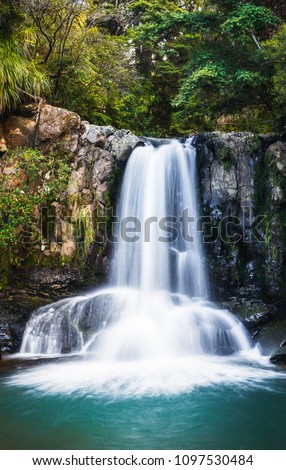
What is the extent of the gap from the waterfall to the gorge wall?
391 mm

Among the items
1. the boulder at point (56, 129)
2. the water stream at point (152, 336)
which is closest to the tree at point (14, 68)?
the boulder at point (56, 129)

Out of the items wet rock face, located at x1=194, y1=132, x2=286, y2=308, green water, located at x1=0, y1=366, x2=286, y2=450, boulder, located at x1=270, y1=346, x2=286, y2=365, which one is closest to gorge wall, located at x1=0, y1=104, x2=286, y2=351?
wet rock face, located at x1=194, y1=132, x2=286, y2=308

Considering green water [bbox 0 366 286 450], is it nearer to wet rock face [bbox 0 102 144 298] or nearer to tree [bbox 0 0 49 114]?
wet rock face [bbox 0 102 144 298]

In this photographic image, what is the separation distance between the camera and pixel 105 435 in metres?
3.64

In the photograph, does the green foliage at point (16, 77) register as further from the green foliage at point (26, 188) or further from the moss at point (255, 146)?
the moss at point (255, 146)

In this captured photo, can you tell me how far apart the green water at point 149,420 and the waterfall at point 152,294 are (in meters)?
1.89

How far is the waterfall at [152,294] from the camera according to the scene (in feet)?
22.8

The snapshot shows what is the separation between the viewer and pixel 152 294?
28.3ft

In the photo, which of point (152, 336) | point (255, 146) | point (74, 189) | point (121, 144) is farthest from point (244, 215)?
point (74, 189)

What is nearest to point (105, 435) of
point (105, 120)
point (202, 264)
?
point (202, 264)

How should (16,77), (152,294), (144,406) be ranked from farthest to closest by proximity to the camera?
(16,77), (152,294), (144,406)

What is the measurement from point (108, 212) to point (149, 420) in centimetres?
627

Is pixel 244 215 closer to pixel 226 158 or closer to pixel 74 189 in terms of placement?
pixel 226 158

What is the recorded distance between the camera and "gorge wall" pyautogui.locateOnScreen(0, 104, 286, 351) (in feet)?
28.3
